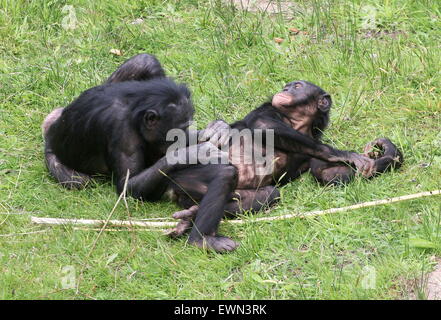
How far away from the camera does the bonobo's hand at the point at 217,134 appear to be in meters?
5.70

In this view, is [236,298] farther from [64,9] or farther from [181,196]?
[64,9]

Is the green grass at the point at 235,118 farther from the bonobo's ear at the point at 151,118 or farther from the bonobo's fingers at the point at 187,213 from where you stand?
the bonobo's ear at the point at 151,118

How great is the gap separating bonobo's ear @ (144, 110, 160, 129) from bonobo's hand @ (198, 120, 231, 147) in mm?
381

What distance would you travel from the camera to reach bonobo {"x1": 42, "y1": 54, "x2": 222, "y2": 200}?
548 centimetres

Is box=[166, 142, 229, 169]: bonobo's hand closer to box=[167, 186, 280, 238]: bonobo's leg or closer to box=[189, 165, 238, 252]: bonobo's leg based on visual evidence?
box=[189, 165, 238, 252]: bonobo's leg

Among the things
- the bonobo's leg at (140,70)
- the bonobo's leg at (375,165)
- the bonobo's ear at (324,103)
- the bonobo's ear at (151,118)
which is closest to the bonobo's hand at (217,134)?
the bonobo's ear at (151,118)

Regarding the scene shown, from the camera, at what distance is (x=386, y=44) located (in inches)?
286

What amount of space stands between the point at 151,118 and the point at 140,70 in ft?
3.36

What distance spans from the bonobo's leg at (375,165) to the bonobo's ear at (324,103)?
0.46m

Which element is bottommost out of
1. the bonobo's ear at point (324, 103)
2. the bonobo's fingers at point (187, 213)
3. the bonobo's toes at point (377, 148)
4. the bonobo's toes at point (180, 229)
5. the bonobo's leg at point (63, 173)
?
the bonobo's leg at point (63, 173)

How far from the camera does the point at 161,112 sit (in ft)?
18.1

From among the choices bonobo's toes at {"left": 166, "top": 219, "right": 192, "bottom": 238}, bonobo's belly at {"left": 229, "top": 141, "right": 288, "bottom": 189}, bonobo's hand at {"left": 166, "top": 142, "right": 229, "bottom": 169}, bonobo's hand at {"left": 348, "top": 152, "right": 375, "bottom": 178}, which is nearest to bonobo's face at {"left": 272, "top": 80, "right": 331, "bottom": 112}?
bonobo's belly at {"left": 229, "top": 141, "right": 288, "bottom": 189}

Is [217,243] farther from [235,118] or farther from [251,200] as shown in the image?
[235,118]

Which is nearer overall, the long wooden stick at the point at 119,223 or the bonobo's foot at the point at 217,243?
the bonobo's foot at the point at 217,243
